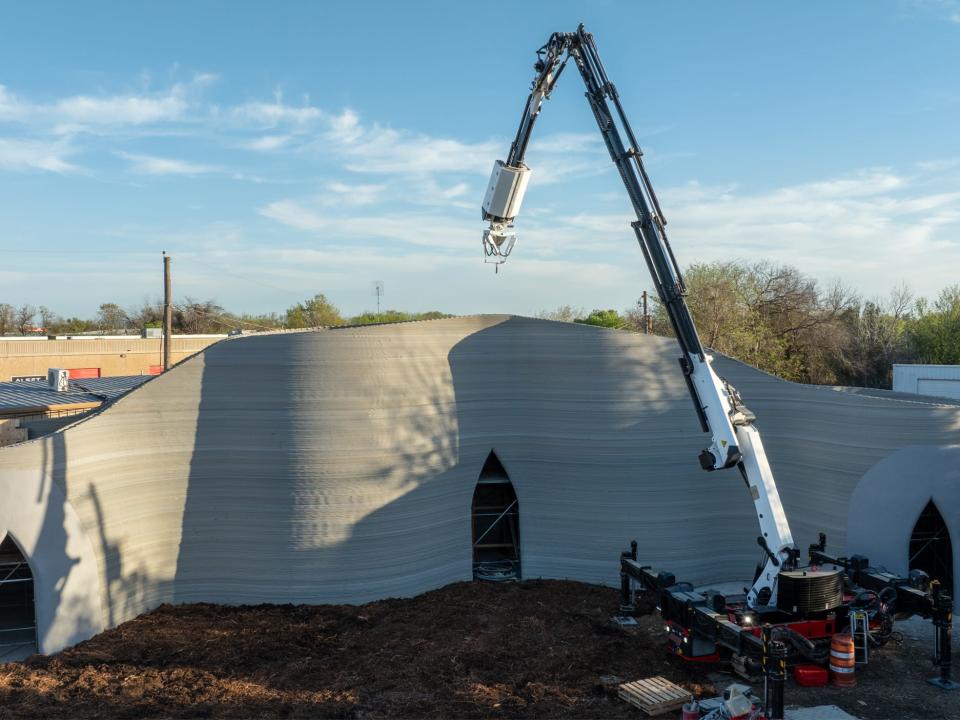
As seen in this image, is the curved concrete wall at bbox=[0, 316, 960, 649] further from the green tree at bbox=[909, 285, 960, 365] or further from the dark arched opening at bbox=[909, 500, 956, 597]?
the green tree at bbox=[909, 285, 960, 365]

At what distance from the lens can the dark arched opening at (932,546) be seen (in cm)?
1527

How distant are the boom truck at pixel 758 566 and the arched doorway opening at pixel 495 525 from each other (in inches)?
155

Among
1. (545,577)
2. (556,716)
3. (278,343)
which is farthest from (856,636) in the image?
(278,343)

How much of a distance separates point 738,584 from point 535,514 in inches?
187

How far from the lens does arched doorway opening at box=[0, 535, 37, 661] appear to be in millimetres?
12766

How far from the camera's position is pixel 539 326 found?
1628 cm

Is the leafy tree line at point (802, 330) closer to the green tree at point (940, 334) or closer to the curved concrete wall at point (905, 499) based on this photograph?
the green tree at point (940, 334)

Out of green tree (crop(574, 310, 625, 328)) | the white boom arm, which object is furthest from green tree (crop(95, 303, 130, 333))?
the white boom arm

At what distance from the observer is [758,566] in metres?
12.0

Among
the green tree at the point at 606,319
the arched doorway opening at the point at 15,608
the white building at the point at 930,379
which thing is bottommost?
the arched doorway opening at the point at 15,608

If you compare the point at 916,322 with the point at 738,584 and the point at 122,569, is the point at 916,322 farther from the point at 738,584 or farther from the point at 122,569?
the point at 122,569

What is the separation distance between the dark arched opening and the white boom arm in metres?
5.66

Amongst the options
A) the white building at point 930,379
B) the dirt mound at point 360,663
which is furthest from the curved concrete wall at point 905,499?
the white building at point 930,379

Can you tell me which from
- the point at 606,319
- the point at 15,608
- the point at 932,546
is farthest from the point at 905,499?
the point at 606,319
